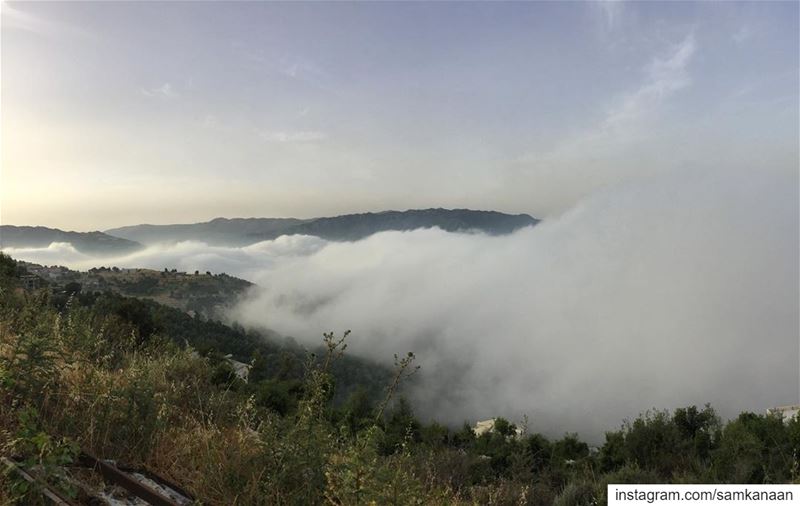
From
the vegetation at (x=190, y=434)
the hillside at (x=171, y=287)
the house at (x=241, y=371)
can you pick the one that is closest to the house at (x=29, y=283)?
the house at (x=241, y=371)

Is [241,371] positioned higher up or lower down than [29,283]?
lower down

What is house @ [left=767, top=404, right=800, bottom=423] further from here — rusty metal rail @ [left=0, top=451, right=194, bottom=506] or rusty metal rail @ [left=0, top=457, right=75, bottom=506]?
rusty metal rail @ [left=0, top=457, right=75, bottom=506]

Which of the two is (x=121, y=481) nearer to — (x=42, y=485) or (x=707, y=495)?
(x=42, y=485)

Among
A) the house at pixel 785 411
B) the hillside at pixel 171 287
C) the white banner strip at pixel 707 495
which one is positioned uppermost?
the white banner strip at pixel 707 495

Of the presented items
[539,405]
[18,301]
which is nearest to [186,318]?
[18,301]

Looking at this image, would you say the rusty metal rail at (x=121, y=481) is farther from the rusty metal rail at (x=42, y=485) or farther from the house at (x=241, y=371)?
the house at (x=241, y=371)

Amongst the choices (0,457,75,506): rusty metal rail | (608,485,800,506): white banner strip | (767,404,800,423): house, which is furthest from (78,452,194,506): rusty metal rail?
(767,404,800,423): house

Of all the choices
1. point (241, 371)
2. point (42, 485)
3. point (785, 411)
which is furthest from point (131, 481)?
point (785, 411)

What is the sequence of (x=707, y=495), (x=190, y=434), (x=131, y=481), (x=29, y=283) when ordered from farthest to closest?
1. (x=29, y=283)
2. (x=707, y=495)
3. (x=190, y=434)
4. (x=131, y=481)

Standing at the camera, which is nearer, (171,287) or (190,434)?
(190,434)

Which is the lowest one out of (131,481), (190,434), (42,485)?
(190,434)

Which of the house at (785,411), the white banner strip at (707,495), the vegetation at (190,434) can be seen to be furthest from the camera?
the house at (785,411)

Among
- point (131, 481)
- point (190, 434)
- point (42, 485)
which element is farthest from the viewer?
point (190, 434)

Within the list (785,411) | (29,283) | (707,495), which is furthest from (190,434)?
(785,411)
